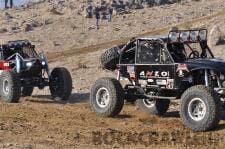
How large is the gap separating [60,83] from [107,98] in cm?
457

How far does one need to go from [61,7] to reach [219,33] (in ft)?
110

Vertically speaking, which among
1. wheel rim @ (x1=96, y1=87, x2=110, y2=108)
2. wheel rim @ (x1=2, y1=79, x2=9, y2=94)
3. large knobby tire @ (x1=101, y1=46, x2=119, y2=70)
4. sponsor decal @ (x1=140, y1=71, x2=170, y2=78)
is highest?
large knobby tire @ (x1=101, y1=46, x2=119, y2=70)

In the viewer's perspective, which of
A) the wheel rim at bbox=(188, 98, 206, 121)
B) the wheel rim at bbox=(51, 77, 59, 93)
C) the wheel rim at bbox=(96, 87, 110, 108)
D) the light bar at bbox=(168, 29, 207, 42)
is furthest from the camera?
the wheel rim at bbox=(51, 77, 59, 93)

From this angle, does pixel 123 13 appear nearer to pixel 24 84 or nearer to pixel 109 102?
pixel 24 84

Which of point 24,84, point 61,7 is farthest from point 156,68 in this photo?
point 61,7

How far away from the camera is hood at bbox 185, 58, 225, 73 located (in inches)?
524

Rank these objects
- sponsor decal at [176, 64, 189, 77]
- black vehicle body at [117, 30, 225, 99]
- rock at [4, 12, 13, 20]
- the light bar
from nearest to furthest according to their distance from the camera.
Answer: black vehicle body at [117, 30, 225, 99]
sponsor decal at [176, 64, 189, 77]
the light bar
rock at [4, 12, 13, 20]

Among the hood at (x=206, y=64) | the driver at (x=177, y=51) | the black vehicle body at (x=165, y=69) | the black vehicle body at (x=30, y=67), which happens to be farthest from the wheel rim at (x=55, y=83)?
the hood at (x=206, y=64)

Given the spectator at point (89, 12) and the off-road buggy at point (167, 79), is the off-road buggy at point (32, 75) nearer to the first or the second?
the off-road buggy at point (167, 79)

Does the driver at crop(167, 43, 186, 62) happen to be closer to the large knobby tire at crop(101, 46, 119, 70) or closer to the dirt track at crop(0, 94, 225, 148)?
the dirt track at crop(0, 94, 225, 148)

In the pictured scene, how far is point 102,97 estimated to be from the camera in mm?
15242

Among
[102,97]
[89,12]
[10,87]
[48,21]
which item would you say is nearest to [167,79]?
[102,97]

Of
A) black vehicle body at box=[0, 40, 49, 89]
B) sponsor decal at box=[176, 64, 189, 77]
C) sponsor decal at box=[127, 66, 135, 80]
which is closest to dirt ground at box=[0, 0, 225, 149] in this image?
black vehicle body at box=[0, 40, 49, 89]

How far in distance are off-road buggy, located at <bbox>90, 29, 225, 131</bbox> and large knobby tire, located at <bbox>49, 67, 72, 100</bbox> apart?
11.8 ft
